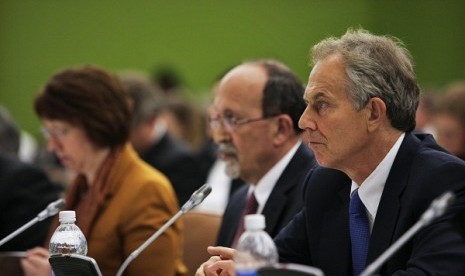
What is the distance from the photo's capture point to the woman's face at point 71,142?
3.68 m

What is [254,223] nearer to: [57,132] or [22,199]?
[57,132]

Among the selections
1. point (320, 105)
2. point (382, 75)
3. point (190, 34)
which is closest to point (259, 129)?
point (320, 105)

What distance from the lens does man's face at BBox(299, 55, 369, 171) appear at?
2473 mm

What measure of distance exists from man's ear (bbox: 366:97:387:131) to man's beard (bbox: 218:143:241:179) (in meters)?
0.96

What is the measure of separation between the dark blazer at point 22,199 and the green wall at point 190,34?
675cm

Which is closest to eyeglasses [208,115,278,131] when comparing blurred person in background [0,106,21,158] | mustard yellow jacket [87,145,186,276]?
mustard yellow jacket [87,145,186,276]

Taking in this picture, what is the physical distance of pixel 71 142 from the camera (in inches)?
145

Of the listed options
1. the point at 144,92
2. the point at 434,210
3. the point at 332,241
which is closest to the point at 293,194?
the point at 332,241

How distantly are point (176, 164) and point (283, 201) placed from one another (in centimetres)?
280

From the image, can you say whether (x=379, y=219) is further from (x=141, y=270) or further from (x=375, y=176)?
(x=141, y=270)

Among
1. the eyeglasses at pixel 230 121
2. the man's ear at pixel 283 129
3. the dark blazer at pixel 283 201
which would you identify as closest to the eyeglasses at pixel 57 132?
the eyeglasses at pixel 230 121

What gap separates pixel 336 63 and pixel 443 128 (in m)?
3.57

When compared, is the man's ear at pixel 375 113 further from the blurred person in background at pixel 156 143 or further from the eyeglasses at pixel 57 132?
the blurred person in background at pixel 156 143

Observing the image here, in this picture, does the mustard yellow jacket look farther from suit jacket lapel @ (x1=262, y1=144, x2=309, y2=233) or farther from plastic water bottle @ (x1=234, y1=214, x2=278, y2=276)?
plastic water bottle @ (x1=234, y1=214, x2=278, y2=276)
